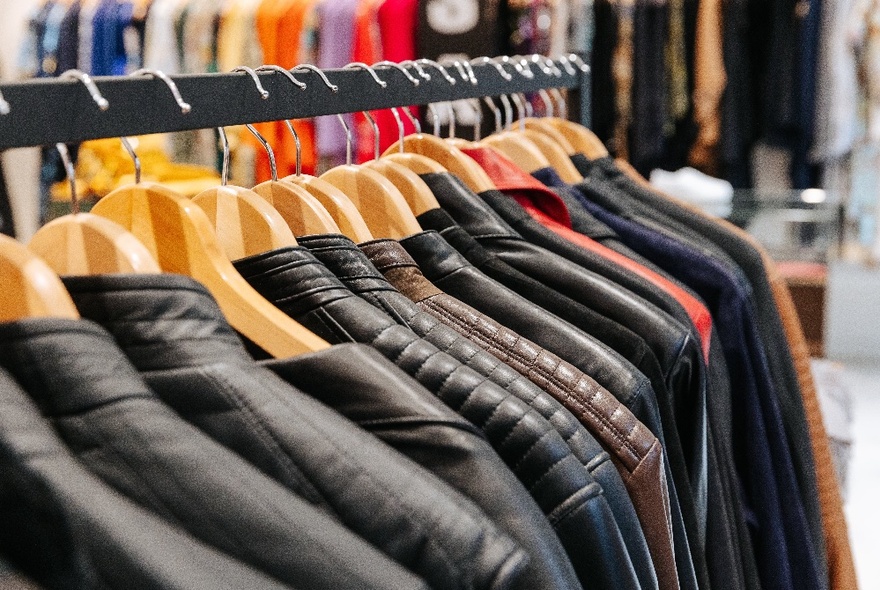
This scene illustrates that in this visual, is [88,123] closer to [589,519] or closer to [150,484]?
[150,484]

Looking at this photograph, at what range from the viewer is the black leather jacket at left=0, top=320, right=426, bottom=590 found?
42 centimetres

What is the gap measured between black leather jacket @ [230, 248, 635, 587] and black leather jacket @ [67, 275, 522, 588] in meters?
0.08

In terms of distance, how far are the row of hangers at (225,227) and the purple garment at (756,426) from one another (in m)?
0.29

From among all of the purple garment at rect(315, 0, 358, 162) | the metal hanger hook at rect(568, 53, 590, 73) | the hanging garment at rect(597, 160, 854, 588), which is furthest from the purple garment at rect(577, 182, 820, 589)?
the purple garment at rect(315, 0, 358, 162)

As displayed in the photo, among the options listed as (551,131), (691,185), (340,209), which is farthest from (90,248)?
(691,185)

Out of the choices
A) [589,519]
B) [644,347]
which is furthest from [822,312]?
[589,519]

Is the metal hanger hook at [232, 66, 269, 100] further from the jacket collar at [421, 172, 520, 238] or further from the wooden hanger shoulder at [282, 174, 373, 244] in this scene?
the jacket collar at [421, 172, 520, 238]

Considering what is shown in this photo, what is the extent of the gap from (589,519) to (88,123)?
1.25ft

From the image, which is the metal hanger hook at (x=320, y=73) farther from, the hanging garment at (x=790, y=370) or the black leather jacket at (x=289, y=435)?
the hanging garment at (x=790, y=370)

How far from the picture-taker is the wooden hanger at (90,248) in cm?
54

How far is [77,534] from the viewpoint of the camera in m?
0.38

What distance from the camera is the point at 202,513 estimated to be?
42 centimetres

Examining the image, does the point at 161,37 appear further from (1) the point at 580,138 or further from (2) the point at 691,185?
(1) the point at 580,138

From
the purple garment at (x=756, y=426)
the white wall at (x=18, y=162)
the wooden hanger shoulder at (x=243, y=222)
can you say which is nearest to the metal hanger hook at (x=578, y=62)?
the purple garment at (x=756, y=426)
